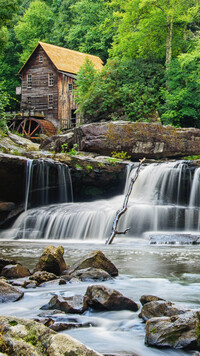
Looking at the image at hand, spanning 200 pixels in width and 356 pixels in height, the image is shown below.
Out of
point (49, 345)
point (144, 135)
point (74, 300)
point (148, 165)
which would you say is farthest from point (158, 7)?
point (49, 345)

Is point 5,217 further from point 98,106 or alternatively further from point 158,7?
point 158,7

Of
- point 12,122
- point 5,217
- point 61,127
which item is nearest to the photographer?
point 5,217

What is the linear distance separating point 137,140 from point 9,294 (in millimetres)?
15032

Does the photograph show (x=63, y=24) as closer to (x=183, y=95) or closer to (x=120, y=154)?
(x=183, y=95)

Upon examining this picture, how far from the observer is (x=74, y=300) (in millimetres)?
4941

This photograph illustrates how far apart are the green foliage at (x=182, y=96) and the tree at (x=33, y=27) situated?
2731 centimetres

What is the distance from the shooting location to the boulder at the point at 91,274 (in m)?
6.48

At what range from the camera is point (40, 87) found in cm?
4044

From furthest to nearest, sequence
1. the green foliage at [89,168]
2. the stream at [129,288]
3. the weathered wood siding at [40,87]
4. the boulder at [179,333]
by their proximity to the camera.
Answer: the weathered wood siding at [40,87] < the green foliage at [89,168] < the stream at [129,288] < the boulder at [179,333]

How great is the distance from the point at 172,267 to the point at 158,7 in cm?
2073

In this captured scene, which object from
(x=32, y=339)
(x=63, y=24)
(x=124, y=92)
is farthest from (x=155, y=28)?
(x=63, y=24)

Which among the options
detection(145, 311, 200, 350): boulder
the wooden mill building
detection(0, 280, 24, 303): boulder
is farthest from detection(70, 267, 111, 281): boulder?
the wooden mill building

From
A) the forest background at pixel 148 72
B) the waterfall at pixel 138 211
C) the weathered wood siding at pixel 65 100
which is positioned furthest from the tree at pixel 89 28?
the waterfall at pixel 138 211

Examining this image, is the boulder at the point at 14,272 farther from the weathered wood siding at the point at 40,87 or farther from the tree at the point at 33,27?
the tree at the point at 33,27
